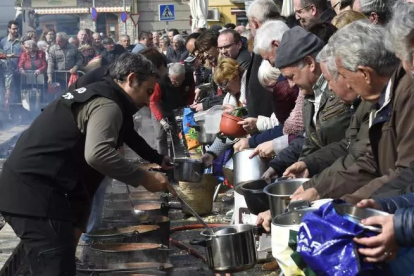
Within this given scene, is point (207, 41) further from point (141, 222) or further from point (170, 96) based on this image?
point (141, 222)

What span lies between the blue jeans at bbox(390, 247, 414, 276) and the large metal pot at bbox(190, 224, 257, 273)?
5.46 feet

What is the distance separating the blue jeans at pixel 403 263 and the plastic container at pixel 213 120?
17.3ft

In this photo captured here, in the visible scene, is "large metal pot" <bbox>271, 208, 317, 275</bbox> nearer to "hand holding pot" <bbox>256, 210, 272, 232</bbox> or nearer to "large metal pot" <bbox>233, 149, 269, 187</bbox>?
"hand holding pot" <bbox>256, 210, 272, 232</bbox>

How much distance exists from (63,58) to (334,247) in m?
17.8

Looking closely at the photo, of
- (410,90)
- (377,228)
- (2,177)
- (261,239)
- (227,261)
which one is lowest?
(261,239)

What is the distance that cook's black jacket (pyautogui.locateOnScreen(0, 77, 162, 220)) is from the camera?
4.85m

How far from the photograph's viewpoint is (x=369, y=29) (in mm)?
4102

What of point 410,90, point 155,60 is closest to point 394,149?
point 410,90

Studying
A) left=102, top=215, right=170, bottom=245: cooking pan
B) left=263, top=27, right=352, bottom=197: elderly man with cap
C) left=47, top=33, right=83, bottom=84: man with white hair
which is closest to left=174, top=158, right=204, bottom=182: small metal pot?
left=102, top=215, right=170, bottom=245: cooking pan

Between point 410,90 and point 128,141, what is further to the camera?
point 128,141

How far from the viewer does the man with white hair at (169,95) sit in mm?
11848

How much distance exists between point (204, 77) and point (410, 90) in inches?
443

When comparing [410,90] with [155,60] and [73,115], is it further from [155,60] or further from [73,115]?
[155,60]

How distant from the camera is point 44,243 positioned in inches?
191
